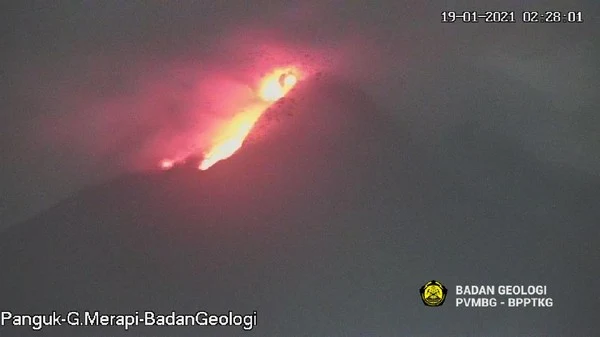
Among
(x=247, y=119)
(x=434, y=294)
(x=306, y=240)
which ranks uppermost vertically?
(x=247, y=119)

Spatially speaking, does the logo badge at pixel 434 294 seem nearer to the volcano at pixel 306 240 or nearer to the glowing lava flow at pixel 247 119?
the volcano at pixel 306 240

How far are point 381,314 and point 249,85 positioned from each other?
0.62 metres

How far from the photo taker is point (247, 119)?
1.39 meters

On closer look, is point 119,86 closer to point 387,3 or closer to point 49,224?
point 49,224

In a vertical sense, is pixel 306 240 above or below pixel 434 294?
above

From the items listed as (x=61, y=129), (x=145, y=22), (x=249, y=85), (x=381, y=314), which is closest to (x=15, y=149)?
(x=61, y=129)

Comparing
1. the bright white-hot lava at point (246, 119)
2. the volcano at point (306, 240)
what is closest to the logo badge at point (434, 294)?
the volcano at point (306, 240)

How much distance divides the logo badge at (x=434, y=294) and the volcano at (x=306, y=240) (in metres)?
0.02

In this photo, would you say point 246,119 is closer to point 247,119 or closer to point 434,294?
point 247,119

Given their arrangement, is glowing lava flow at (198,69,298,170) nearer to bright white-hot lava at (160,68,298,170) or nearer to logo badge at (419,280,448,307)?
bright white-hot lava at (160,68,298,170)

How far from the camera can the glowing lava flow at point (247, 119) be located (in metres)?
1.39

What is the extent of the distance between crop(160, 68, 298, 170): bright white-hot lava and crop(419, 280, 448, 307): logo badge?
553mm

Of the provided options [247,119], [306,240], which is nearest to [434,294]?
[306,240]

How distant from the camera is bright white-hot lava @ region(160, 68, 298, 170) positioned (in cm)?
139
